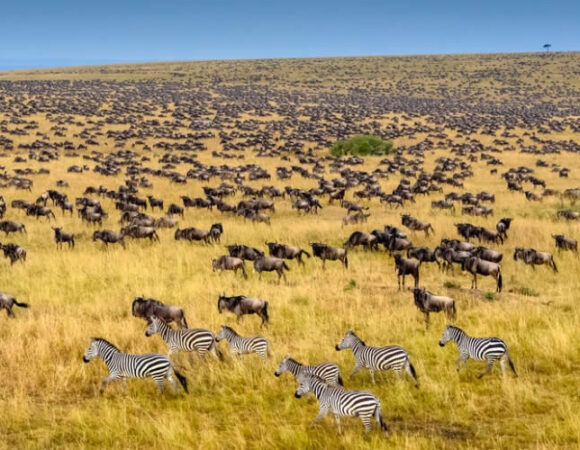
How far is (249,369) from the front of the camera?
11305 millimetres

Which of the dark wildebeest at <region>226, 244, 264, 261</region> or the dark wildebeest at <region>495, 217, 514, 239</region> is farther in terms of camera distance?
the dark wildebeest at <region>495, 217, 514, 239</region>

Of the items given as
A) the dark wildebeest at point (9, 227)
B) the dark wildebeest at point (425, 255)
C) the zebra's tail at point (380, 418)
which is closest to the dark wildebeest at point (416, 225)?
the dark wildebeest at point (425, 255)

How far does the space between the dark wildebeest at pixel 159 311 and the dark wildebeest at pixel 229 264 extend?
18.6 ft

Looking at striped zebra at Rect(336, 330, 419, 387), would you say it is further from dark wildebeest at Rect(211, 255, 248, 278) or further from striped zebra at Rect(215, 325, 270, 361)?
dark wildebeest at Rect(211, 255, 248, 278)

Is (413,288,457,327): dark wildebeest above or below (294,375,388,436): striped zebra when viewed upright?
below

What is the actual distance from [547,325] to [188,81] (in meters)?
145

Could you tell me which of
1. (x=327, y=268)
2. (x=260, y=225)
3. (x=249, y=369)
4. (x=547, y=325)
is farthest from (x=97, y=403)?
(x=260, y=225)

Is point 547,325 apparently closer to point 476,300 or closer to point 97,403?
point 476,300

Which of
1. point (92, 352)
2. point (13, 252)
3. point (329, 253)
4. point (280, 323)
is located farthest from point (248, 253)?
point (92, 352)

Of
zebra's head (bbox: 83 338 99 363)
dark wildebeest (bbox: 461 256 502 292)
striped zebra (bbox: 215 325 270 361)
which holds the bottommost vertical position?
dark wildebeest (bbox: 461 256 502 292)

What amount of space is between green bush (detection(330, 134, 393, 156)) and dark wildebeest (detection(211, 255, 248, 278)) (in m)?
40.0

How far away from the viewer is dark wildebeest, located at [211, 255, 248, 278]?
19984 mm

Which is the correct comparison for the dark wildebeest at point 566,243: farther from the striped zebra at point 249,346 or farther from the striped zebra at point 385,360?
the striped zebra at point 249,346

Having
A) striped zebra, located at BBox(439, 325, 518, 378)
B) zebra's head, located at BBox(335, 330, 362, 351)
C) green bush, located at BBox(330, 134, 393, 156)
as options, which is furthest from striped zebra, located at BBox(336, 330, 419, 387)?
green bush, located at BBox(330, 134, 393, 156)
